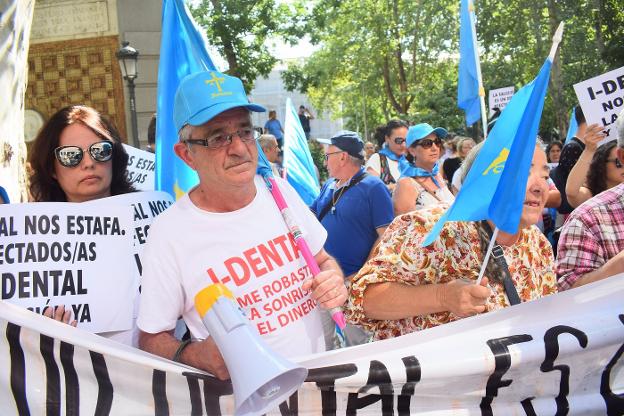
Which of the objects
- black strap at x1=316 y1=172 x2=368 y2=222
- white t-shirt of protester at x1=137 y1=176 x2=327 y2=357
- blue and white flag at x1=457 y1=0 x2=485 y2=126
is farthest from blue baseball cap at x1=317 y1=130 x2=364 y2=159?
white t-shirt of protester at x1=137 y1=176 x2=327 y2=357

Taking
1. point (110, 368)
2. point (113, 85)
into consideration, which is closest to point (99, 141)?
point (110, 368)

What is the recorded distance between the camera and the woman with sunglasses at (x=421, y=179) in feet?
19.7

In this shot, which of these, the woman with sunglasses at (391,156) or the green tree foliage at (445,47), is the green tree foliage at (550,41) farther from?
the woman with sunglasses at (391,156)

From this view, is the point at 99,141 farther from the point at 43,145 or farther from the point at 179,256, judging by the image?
the point at 179,256

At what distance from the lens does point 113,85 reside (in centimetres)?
1308

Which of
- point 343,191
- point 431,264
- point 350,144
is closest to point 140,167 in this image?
point 343,191

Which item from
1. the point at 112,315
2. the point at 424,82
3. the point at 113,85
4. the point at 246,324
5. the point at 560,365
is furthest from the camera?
the point at 424,82

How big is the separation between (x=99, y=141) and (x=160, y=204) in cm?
41

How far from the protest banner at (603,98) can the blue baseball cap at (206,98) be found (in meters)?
3.17

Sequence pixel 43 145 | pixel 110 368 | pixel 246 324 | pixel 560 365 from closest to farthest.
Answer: pixel 246 324 → pixel 110 368 → pixel 560 365 → pixel 43 145

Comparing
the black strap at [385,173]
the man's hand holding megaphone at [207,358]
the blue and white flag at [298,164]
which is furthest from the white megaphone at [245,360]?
the black strap at [385,173]

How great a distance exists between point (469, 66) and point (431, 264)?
4.98 meters

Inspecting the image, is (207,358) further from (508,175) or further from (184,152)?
(508,175)

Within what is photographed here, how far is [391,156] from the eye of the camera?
8.50m
